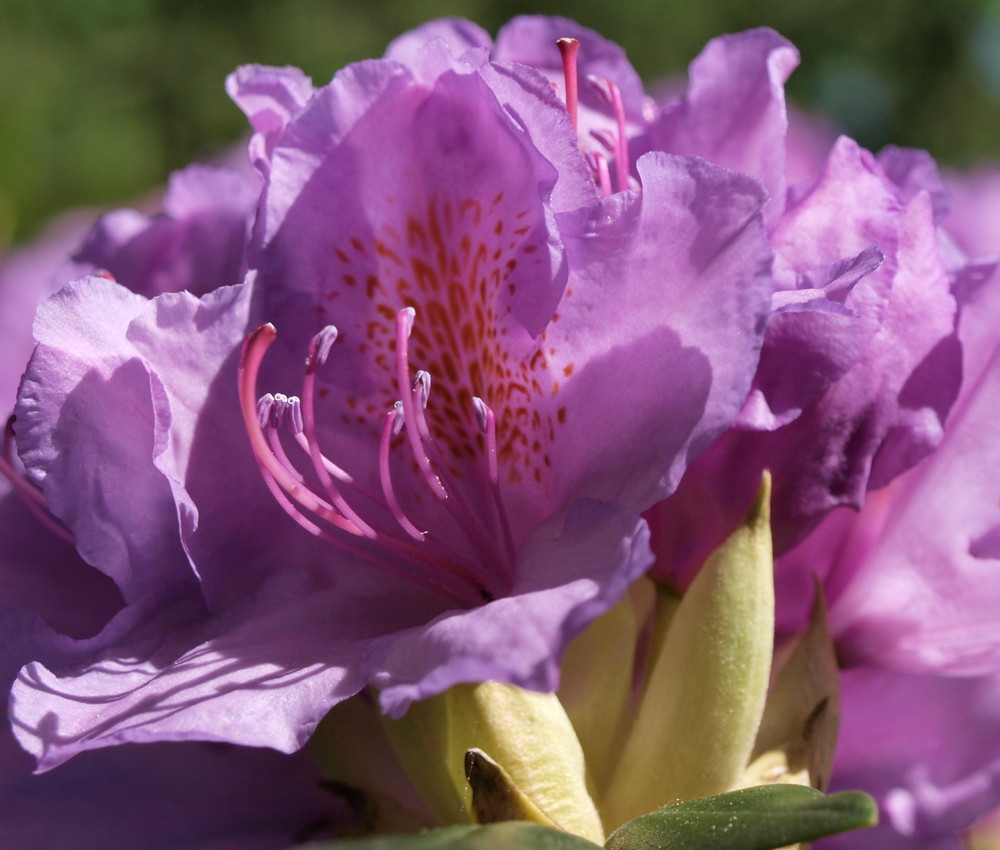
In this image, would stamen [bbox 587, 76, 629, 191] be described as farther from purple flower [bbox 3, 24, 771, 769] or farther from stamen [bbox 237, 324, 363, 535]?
stamen [bbox 237, 324, 363, 535]

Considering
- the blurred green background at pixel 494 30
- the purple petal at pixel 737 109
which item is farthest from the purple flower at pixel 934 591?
the blurred green background at pixel 494 30

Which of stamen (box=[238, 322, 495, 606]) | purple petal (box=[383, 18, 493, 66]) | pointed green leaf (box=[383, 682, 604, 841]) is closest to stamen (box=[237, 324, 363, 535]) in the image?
stamen (box=[238, 322, 495, 606])

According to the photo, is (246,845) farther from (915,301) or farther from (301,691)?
(915,301)

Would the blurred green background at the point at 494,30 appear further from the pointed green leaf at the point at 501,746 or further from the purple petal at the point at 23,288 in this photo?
the pointed green leaf at the point at 501,746

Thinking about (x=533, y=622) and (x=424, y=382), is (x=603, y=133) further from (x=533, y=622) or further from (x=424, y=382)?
(x=533, y=622)

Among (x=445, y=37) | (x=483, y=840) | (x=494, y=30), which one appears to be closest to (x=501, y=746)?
(x=483, y=840)

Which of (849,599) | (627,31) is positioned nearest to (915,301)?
(849,599)

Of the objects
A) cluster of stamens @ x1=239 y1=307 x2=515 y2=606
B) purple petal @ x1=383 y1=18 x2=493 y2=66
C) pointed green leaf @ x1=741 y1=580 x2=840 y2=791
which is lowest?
pointed green leaf @ x1=741 y1=580 x2=840 y2=791
